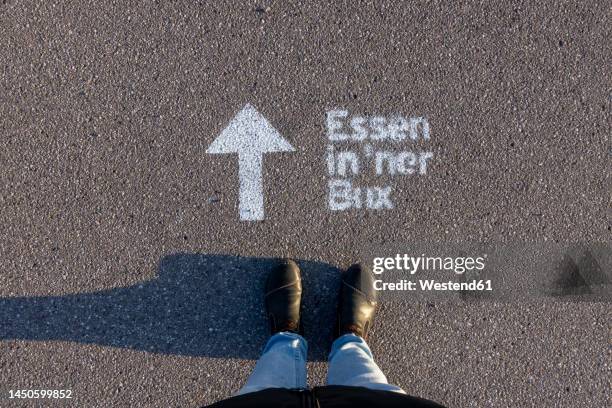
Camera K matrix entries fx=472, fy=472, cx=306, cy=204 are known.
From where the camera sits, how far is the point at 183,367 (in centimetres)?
280

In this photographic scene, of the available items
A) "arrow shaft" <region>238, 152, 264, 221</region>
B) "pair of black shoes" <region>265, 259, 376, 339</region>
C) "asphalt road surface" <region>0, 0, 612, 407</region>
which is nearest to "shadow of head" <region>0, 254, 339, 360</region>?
"asphalt road surface" <region>0, 0, 612, 407</region>

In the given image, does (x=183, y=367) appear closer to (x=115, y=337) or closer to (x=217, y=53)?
(x=115, y=337)

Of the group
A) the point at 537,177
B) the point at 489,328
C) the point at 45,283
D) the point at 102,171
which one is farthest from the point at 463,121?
the point at 45,283

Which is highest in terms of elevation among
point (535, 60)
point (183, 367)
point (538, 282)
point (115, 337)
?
point (535, 60)

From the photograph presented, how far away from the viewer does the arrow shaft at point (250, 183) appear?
284cm

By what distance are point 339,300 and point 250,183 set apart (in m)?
0.88

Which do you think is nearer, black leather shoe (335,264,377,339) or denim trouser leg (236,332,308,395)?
denim trouser leg (236,332,308,395)

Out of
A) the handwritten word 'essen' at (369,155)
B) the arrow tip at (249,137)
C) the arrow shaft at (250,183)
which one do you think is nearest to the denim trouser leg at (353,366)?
the handwritten word 'essen' at (369,155)

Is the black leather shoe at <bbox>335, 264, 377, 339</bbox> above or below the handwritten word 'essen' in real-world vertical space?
below

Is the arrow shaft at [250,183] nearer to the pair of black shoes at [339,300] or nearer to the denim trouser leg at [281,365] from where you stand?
the pair of black shoes at [339,300]

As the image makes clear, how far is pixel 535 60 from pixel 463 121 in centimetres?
57

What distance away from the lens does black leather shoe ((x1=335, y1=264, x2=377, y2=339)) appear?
2725 millimetres

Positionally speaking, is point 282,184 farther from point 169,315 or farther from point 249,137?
point 169,315

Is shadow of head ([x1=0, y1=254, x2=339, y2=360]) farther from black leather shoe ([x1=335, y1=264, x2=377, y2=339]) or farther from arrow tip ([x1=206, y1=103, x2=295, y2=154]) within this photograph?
arrow tip ([x1=206, y1=103, x2=295, y2=154])
